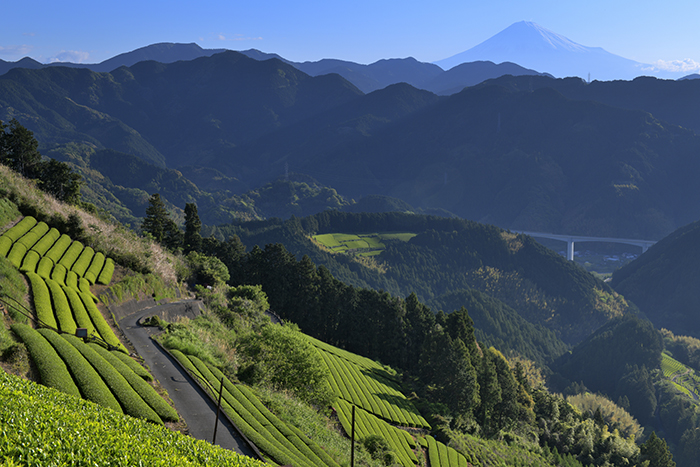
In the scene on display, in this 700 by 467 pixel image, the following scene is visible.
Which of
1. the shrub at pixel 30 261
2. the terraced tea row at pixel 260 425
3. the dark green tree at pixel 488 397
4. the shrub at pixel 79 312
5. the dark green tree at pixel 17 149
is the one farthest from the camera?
Answer: the dark green tree at pixel 488 397

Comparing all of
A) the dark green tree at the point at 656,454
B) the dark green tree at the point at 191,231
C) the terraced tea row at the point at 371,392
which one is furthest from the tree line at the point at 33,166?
the dark green tree at the point at 656,454

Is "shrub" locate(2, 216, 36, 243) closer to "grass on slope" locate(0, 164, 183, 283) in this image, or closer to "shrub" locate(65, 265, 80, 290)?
"grass on slope" locate(0, 164, 183, 283)

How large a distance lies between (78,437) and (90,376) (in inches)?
304

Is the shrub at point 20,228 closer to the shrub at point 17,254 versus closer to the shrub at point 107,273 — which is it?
the shrub at point 17,254

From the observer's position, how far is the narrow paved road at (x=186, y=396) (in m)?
21.5

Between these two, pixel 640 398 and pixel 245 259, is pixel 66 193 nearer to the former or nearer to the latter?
pixel 245 259

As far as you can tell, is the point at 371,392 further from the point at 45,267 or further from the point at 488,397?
the point at 45,267

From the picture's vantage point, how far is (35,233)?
35.9 meters

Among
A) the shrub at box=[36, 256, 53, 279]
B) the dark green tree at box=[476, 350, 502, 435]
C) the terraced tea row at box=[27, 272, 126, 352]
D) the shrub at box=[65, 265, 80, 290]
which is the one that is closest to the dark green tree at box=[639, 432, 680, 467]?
the dark green tree at box=[476, 350, 502, 435]

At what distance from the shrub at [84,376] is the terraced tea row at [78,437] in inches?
126

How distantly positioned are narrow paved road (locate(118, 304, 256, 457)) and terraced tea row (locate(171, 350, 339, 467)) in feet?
1.49

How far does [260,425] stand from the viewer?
2441cm

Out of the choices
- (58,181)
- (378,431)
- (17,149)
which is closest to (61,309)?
(378,431)

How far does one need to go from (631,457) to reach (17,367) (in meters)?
81.3
